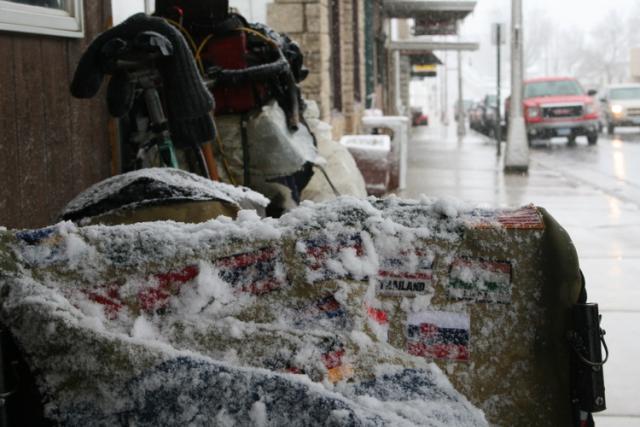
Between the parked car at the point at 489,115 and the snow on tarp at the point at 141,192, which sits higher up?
the snow on tarp at the point at 141,192

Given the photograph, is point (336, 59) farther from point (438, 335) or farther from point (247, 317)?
point (247, 317)

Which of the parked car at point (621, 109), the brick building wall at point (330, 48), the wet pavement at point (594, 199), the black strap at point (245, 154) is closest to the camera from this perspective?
the black strap at point (245, 154)

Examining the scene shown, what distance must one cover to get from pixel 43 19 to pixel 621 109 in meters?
31.9

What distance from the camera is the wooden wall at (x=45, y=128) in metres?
4.43

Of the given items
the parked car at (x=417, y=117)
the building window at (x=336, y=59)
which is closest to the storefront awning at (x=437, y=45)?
the building window at (x=336, y=59)

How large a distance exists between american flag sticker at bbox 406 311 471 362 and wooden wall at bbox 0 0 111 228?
2750 mm

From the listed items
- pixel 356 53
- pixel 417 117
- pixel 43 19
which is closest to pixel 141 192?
pixel 43 19

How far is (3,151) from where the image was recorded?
14.3 feet

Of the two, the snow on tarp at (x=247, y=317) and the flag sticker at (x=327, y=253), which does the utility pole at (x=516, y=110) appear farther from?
the flag sticker at (x=327, y=253)

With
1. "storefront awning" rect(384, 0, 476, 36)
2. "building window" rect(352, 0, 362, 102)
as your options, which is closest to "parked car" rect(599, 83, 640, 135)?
"storefront awning" rect(384, 0, 476, 36)

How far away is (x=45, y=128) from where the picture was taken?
4828mm

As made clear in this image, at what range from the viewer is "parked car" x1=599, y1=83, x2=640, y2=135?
33969 mm

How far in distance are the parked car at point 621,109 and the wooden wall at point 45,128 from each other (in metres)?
30.8

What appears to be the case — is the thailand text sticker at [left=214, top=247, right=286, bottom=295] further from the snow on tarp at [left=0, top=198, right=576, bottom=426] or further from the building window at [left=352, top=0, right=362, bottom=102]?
the building window at [left=352, top=0, right=362, bottom=102]
